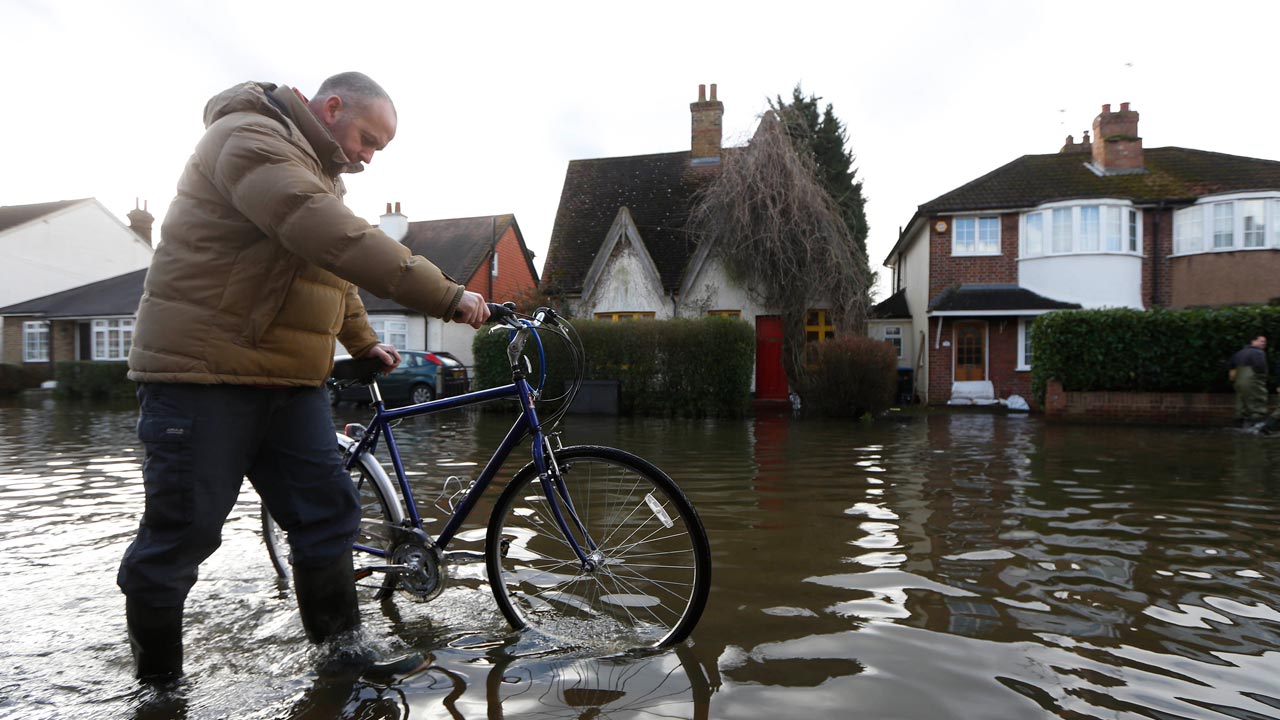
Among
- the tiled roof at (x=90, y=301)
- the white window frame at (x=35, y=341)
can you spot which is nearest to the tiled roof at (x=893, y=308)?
the tiled roof at (x=90, y=301)

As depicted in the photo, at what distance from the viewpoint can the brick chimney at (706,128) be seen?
24.0 metres

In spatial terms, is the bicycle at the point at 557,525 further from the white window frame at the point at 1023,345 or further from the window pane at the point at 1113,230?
the window pane at the point at 1113,230

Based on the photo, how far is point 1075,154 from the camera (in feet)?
75.6

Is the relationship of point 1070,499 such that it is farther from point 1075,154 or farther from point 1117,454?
point 1075,154

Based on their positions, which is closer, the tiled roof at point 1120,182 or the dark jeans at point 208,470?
the dark jeans at point 208,470

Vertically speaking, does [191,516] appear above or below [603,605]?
above

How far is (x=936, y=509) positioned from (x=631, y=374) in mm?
11068

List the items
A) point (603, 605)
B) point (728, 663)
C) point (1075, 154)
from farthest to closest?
point (1075, 154)
point (603, 605)
point (728, 663)

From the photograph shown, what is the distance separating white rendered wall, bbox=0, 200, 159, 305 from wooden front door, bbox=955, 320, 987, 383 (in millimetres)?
35566

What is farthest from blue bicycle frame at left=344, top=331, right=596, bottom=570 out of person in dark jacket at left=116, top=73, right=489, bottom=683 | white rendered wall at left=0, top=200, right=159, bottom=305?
white rendered wall at left=0, top=200, right=159, bottom=305

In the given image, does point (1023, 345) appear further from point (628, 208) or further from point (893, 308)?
point (628, 208)

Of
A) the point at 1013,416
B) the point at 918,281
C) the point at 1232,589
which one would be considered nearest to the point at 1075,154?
the point at 918,281

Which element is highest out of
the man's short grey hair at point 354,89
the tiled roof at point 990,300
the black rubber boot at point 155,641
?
the tiled roof at point 990,300

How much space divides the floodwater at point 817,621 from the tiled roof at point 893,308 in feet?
60.2
